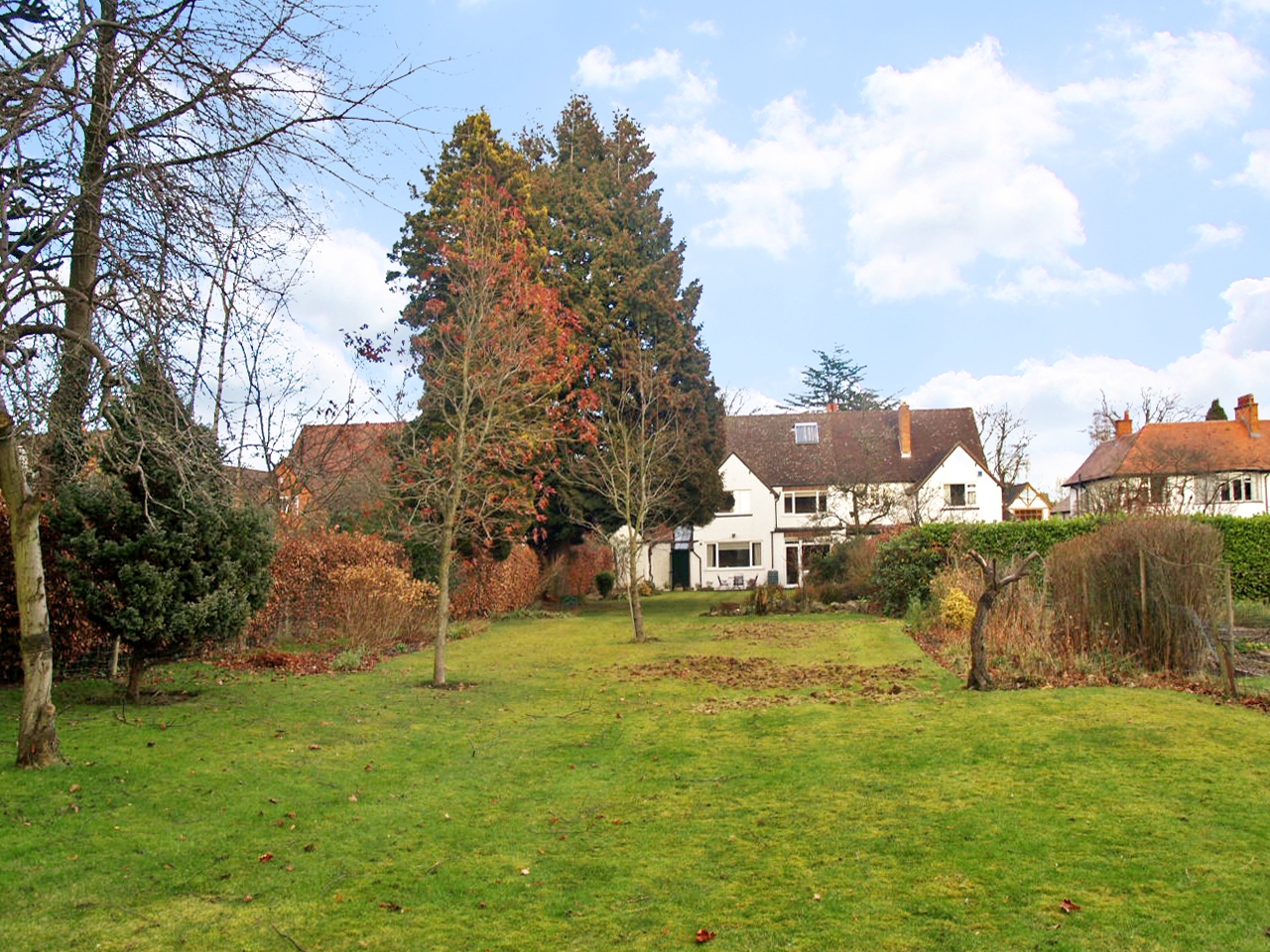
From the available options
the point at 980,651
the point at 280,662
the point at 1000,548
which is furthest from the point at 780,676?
the point at 1000,548

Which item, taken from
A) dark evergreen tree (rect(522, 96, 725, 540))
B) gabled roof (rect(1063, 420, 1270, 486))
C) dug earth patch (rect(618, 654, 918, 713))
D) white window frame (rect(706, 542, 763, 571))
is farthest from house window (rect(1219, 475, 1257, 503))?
dug earth patch (rect(618, 654, 918, 713))

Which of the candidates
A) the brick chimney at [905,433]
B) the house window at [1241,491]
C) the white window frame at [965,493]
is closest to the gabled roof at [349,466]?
the white window frame at [965,493]

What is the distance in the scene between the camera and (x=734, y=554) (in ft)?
143

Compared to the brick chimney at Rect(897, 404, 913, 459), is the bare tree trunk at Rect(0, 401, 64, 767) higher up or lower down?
lower down

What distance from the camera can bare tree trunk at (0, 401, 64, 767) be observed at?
655 cm

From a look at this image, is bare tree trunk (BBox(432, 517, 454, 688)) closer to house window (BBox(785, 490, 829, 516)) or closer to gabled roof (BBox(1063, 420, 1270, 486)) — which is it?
house window (BBox(785, 490, 829, 516))

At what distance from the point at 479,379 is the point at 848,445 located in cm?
3543

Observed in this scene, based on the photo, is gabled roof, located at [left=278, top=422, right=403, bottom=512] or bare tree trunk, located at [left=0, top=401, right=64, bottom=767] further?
gabled roof, located at [left=278, top=422, right=403, bottom=512]

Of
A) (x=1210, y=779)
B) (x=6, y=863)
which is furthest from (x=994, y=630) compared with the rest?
(x=6, y=863)

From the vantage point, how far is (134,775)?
676cm

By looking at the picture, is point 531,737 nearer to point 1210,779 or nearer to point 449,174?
point 1210,779

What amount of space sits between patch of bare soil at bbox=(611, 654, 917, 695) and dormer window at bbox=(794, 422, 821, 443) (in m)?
33.4

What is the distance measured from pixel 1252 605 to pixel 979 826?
19539mm

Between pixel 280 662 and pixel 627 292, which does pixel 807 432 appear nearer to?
pixel 627 292
